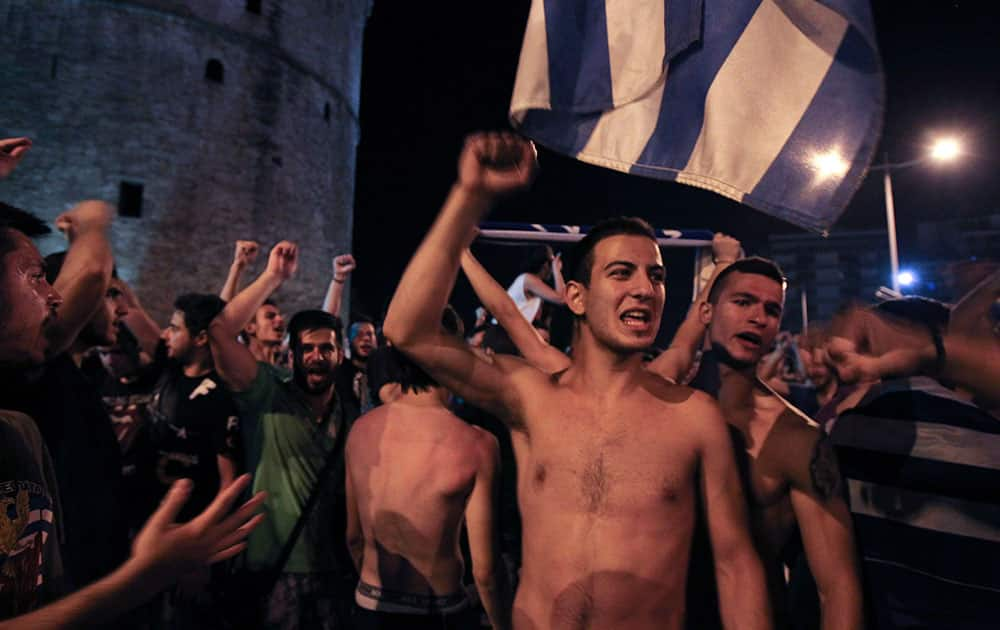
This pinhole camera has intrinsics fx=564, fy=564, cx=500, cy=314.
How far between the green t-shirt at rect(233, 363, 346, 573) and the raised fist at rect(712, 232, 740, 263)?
2645 millimetres

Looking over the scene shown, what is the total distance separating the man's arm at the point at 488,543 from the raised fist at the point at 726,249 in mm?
1862

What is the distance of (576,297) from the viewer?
2.38 metres

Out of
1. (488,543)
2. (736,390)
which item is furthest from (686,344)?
(488,543)

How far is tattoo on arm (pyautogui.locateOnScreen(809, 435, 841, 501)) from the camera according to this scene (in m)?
2.13

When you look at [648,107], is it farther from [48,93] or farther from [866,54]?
[48,93]

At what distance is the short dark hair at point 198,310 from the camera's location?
370 cm

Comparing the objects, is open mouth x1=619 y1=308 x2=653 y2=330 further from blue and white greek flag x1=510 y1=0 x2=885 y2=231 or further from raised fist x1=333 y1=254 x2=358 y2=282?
raised fist x1=333 y1=254 x2=358 y2=282

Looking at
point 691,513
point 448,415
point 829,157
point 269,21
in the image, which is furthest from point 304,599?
point 269,21

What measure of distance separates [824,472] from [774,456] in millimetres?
201

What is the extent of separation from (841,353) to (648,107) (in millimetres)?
1688

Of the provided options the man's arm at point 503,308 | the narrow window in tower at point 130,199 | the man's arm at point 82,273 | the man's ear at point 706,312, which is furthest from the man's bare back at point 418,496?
the narrow window in tower at point 130,199

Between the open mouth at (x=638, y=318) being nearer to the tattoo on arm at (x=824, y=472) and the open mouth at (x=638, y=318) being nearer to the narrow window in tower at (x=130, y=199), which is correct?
the tattoo on arm at (x=824, y=472)

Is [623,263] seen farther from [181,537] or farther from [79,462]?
[79,462]

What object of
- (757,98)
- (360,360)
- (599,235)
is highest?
(757,98)
